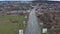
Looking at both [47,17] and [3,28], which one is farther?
[47,17]

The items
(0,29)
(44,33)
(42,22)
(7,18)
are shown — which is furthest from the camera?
(7,18)

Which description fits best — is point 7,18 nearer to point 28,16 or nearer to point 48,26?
point 28,16

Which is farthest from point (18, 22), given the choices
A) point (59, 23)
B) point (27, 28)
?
point (59, 23)
